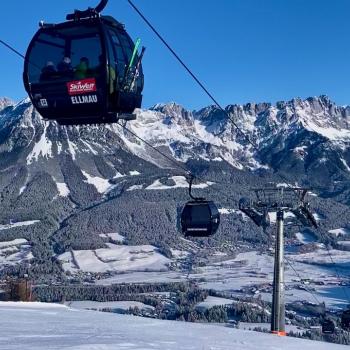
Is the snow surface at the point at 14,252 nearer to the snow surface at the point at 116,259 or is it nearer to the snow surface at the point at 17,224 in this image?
the snow surface at the point at 17,224

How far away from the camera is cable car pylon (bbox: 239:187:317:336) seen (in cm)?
2220

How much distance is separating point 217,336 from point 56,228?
6582 inches

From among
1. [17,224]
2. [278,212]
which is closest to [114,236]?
[17,224]

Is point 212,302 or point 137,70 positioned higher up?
point 137,70

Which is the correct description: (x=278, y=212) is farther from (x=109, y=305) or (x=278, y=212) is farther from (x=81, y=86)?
(x=109, y=305)

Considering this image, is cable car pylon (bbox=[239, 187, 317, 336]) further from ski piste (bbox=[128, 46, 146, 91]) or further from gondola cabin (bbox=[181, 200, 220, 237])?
ski piste (bbox=[128, 46, 146, 91])

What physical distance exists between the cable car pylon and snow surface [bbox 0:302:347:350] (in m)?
10.4

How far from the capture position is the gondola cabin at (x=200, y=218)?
Result: 67.2ft

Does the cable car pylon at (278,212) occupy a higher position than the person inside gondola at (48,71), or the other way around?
the person inside gondola at (48,71)

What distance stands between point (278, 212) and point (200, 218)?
13.9 feet

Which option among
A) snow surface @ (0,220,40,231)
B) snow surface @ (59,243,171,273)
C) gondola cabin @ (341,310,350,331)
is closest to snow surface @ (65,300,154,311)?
snow surface @ (59,243,171,273)

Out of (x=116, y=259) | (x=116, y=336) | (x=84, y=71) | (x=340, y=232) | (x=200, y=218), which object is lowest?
(x=116, y=336)

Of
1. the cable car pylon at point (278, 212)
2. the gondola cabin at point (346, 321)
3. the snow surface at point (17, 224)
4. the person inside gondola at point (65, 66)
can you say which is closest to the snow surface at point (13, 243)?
the snow surface at point (17, 224)

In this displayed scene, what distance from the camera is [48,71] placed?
388 inches
